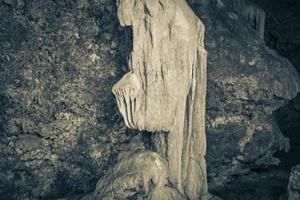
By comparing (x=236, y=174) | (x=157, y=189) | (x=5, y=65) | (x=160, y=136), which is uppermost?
(x=5, y=65)

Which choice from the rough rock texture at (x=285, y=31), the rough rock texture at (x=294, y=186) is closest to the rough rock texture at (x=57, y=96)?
the rough rock texture at (x=294, y=186)

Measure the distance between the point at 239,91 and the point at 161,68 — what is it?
1.74 meters

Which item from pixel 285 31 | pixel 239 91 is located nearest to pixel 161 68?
pixel 239 91

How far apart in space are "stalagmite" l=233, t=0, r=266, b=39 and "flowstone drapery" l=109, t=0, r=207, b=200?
1.55 metres

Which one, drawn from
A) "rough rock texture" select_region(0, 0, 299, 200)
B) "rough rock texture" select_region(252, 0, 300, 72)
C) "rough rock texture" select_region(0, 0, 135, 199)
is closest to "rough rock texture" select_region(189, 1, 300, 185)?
"rough rock texture" select_region(0, 0, 299, 200)

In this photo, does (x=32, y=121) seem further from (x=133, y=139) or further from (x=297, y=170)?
(x=297, y=170)

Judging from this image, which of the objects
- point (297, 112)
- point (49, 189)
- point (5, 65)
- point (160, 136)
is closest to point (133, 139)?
point (160, 136)

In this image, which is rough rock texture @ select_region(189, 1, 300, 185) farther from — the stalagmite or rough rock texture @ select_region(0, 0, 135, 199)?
rough rock texture @ select_region(0, 0, 135, 199)

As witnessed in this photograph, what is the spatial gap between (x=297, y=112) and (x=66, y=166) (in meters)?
2.68

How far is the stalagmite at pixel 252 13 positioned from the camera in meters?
6.13

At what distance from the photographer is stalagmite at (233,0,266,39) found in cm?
613

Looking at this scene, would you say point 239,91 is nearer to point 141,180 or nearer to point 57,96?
point 57,96

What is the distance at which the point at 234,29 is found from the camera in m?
6.02

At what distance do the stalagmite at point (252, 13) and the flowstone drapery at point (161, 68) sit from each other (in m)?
1.55
